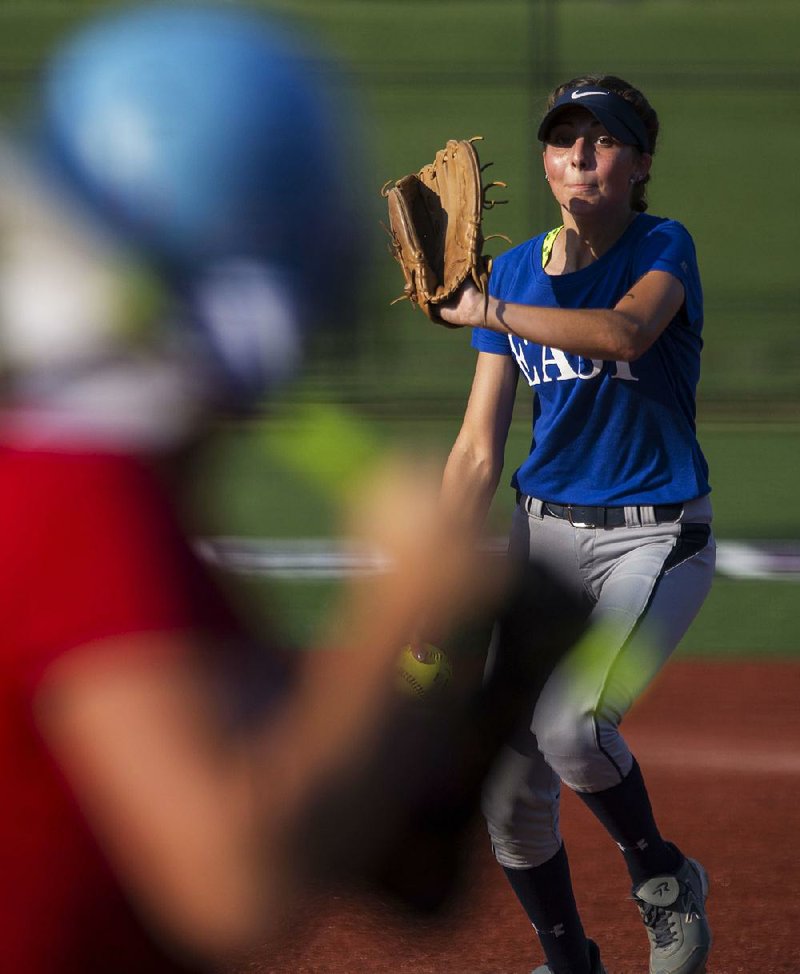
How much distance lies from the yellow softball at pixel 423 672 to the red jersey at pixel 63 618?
0.30 m

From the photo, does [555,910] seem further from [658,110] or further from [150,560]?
[658,110]

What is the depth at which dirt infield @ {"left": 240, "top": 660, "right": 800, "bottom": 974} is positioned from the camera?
3826 millimetres

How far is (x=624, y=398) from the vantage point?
136 inches

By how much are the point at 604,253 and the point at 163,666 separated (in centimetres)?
245

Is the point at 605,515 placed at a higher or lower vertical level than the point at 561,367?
lower

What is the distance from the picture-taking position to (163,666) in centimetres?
130

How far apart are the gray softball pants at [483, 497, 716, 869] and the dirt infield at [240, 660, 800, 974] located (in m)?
Result: 0.22

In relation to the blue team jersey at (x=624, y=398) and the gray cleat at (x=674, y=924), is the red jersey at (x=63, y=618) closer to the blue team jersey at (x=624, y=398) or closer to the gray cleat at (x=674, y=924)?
the blue team jersey at (x=624, y=398)

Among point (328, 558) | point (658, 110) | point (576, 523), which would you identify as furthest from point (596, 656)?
point (658, 110)

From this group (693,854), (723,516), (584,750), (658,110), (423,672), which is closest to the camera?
(423,672)

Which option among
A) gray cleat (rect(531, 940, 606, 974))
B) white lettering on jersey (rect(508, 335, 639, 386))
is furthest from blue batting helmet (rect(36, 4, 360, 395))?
gray cleat (rect(531, 940, 606, 974))

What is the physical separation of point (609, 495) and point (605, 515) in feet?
0.16

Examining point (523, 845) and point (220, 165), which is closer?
point (220, 165)

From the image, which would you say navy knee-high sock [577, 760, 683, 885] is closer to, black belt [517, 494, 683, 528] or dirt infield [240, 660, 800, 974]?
dirt infield [240, 660, 800, 974]
